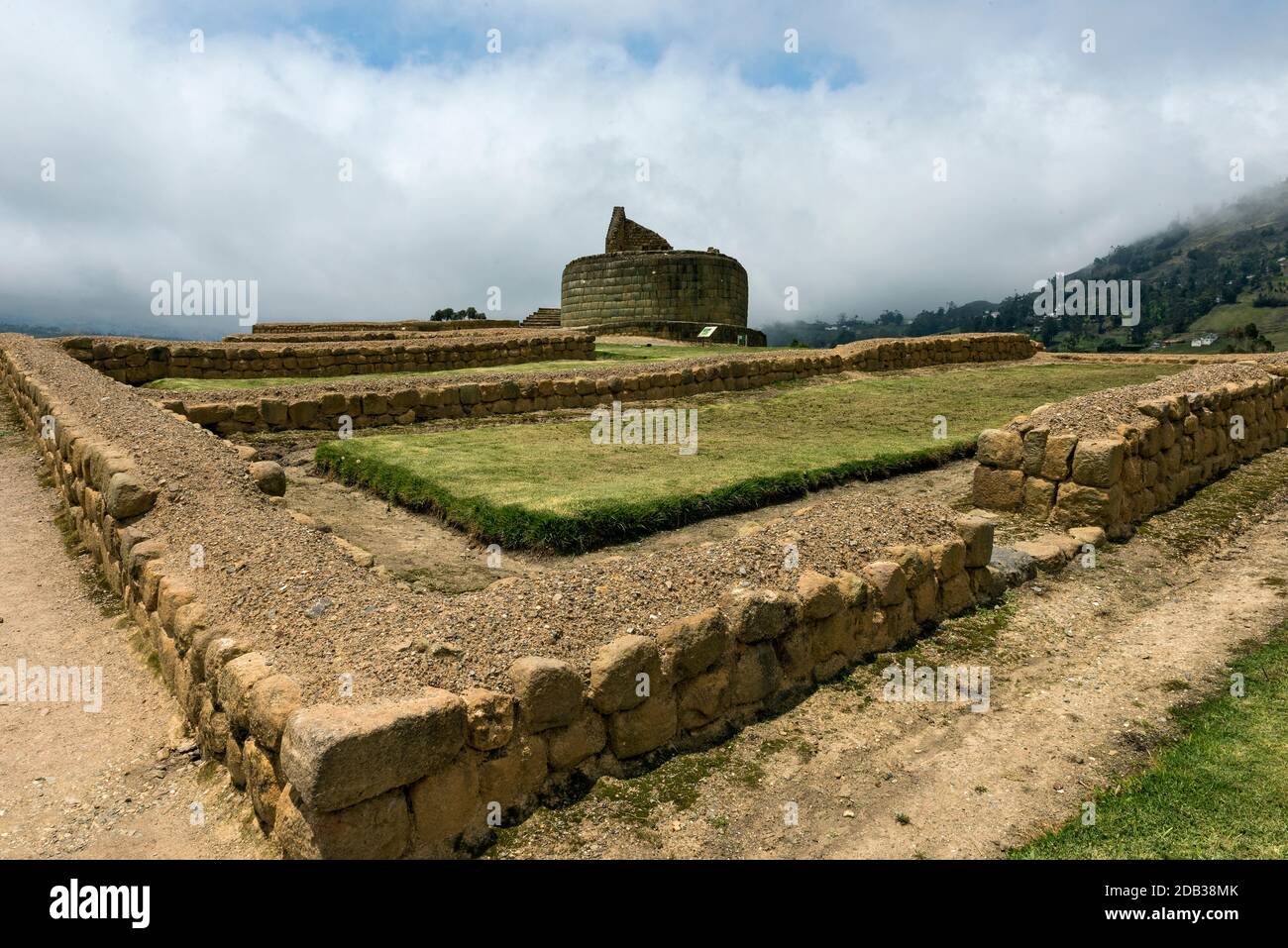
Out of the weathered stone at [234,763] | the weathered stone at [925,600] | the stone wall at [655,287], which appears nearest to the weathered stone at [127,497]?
the weathered stone at [234,763]

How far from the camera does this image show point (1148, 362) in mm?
25219

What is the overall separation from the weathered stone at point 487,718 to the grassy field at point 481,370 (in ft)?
48.7

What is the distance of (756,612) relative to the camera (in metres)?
5.19

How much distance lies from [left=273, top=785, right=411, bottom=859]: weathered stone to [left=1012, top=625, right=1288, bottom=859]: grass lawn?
290 centimetres

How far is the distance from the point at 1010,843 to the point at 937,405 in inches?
570

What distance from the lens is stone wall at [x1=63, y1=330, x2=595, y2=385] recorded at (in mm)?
20953

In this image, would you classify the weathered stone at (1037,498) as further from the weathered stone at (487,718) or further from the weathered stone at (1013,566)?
the weathered stone at (487,718)

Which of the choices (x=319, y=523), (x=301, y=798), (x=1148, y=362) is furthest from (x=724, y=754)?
(x=1148, y=362)

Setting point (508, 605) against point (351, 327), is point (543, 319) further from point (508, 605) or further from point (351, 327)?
point (508, 605)

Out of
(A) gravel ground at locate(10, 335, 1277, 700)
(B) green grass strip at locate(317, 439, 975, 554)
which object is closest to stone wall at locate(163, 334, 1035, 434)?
(B) green grass strip at locate(317, 439, 975, 554)

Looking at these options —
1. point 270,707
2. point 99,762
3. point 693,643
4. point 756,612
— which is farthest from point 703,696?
point 99,762

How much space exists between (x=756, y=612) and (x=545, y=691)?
1.58 m

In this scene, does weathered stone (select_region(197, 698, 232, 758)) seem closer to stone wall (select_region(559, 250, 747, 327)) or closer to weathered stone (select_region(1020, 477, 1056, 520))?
weathered stone (select_region(1020, 477, 1056, 520))

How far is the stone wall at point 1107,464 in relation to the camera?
8.84 metres
